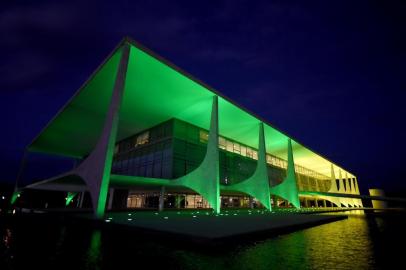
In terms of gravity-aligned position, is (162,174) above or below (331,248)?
above

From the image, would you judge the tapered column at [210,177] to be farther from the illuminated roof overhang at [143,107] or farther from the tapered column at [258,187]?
the tapered column at [258,187]

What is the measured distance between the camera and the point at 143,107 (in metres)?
21.2

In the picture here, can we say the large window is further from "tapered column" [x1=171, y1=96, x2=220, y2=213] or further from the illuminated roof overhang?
"tapered column" [x1=171, y1=96, x2=220, y2=213]

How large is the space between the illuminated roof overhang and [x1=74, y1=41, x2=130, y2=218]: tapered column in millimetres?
→ 2415

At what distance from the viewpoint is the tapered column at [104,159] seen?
36.8 feet

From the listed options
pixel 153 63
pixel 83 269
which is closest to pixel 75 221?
pixel 83 269

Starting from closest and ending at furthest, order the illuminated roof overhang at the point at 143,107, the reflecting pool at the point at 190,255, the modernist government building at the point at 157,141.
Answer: the reflecting pool at the point at 190,255, the modernist government building at the point at 157,141, the illuminated roof overhang at the point at 143,107

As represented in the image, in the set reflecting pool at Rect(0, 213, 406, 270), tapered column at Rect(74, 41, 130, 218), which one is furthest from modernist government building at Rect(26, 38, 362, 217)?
reflecting pool at Rect(0, 213, 406, 270)

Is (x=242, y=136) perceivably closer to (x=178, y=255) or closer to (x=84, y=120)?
(x=84, y=120)

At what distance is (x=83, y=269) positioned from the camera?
151 inches

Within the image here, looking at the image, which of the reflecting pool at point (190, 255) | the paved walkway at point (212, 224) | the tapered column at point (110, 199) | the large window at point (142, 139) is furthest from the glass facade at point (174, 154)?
the reflecting pool at point (190, 255)

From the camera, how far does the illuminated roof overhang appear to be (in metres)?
15.8

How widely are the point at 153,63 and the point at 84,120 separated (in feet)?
43.1

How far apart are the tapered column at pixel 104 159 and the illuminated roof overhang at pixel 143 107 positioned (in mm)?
2415
